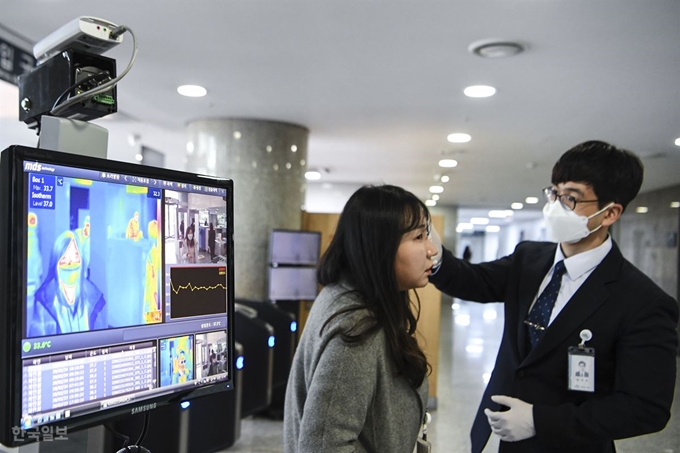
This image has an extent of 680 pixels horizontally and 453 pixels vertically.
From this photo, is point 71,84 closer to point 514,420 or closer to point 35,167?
point 35,167

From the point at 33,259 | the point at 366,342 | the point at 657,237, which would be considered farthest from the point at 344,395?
the point at 657,237

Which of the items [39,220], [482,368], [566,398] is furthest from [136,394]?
[482,368]

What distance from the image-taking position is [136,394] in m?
1.01

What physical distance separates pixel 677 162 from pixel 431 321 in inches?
159

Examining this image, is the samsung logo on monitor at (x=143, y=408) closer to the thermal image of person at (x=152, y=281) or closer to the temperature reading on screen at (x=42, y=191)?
the thermal image of person at (x=152, y=281)

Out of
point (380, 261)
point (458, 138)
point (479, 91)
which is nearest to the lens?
point (380, 261)

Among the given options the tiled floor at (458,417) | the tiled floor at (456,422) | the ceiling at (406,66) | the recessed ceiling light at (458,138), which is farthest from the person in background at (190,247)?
the recessed ceiling light at (458,138)

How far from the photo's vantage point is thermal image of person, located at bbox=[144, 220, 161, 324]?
103 centimetres

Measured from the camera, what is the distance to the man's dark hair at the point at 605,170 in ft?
5.92

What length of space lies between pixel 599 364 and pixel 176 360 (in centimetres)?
127

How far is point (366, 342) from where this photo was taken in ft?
4.13

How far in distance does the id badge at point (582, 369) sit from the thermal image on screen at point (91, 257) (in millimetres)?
1225

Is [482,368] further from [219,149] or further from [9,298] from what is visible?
[9,298]

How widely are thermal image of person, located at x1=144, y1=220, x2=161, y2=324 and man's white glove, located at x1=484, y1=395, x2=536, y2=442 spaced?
44.4 inches
